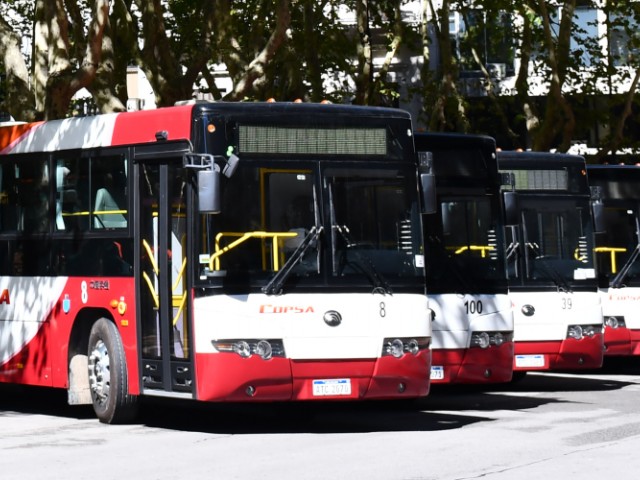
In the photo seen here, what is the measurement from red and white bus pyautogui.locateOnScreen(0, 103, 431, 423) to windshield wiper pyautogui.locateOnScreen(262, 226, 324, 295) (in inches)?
0.5

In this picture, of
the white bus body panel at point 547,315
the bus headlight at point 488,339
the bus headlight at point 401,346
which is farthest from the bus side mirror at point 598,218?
the bus headlight at point 401,346

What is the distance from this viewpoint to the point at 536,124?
32.2 meters

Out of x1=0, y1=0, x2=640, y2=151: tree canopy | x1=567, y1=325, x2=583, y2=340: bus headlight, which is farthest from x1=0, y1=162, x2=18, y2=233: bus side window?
x1=567, y1=325, x2=583, y2=340: bus headlight

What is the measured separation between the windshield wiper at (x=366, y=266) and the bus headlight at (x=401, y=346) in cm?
41

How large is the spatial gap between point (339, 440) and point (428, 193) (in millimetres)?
2357

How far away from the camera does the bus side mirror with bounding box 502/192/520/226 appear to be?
17.5 metres

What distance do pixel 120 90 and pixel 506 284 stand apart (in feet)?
50.7

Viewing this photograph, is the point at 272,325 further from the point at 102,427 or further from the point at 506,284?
the point at 506,284

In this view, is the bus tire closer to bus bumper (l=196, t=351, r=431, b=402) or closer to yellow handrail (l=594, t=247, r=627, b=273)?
bus bumper (l=196, t=351, r=431, b=402)

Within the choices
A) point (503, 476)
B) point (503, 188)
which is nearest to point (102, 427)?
point (503, 476)

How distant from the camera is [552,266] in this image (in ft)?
63.7

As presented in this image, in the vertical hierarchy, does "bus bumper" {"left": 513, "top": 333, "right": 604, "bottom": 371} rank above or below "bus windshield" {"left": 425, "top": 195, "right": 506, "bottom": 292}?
below

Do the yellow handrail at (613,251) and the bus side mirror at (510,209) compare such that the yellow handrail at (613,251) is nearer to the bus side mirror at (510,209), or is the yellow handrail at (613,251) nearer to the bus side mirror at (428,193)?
the bus side mirror at (510,209)

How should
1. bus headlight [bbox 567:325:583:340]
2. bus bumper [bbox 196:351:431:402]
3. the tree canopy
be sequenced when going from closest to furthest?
bus bumper [bbox 196:351:431:402], bus headlight [bbox 567:325:583:340], the tree canopy
